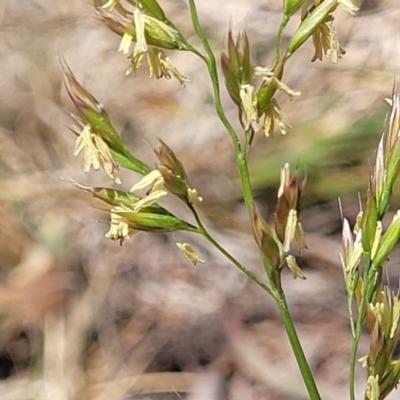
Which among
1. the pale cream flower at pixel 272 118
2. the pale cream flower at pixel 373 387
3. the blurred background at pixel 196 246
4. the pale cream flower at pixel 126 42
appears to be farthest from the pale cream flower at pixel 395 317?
the blurred background at pixel 196 246

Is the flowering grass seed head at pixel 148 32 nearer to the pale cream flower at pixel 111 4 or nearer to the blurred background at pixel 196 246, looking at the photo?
the pale cream flower at pixel 111 4

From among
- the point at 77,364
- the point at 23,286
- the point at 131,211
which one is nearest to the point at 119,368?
the point at 77,364

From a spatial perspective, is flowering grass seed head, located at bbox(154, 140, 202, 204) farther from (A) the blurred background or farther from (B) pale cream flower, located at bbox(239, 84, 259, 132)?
(A) the blurred background

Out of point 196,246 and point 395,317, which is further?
point 196,246

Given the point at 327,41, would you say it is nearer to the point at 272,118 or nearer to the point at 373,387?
the point at 272,118

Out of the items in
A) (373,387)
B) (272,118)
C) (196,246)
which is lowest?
(196,246)

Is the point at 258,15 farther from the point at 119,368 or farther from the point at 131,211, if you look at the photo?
the point at 131,211

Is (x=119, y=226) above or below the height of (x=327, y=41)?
below

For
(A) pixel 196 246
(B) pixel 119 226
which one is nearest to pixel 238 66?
(B) pixel 119 226
